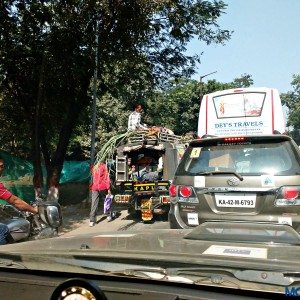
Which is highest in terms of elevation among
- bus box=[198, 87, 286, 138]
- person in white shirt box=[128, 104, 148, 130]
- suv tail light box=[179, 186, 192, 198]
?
person in white shirt box=[128, 104, 148, 130]

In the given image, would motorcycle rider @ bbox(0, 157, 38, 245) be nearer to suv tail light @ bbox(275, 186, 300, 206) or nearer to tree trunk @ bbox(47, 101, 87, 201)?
suv tail light @ bbox(275, 186, 300, 206)

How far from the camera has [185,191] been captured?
5805 mm

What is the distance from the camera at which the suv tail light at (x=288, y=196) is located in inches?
204

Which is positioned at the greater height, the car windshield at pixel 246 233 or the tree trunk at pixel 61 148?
the tree trunk at pixel 61 148

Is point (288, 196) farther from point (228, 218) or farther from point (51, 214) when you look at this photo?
point (51, 214)

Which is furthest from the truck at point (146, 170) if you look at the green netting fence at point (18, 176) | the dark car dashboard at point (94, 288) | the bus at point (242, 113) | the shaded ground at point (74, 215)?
the dark car dashboard at point (94, 288)

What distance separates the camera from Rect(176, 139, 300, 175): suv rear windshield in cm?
539

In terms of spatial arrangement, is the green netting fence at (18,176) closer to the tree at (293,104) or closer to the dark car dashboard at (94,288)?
the dark car dashboard at (94,288)

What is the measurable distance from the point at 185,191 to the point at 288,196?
4.07ft

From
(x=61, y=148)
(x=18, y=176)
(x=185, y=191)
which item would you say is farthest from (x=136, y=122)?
(x=185, y=191)

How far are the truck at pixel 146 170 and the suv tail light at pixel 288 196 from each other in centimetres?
600

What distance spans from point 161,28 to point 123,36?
2.77m

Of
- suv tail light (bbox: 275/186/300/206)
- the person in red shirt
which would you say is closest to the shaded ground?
the person in red shirt

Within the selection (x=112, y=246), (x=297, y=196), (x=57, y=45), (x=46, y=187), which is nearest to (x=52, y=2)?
(x=57, y=45)
